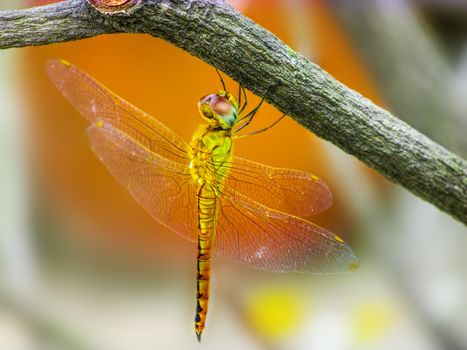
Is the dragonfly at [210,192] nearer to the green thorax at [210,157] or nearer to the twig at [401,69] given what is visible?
the green thorax at [210,157]

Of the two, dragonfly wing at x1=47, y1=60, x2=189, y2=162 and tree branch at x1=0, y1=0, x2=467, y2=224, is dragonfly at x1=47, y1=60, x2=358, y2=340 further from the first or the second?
tree branch at x1=0, y1=0, x2=467, y2=224

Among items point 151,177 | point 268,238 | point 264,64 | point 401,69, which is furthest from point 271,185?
point 401,69

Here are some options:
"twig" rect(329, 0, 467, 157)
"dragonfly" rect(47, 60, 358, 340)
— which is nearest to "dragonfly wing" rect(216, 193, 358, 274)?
"dragonfly" rect(47, 60, 358, 340)

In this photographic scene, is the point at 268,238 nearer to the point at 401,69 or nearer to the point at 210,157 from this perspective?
the point at 210,157

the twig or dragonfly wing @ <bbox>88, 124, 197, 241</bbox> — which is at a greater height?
the twig

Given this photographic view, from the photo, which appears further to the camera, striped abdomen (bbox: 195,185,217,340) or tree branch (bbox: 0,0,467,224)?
striped abdomen (bbox: 195,185,217,340)

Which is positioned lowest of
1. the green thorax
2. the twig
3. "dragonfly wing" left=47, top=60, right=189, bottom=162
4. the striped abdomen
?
the striped abdomen

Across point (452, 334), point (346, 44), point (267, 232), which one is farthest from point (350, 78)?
point (452, 334)
